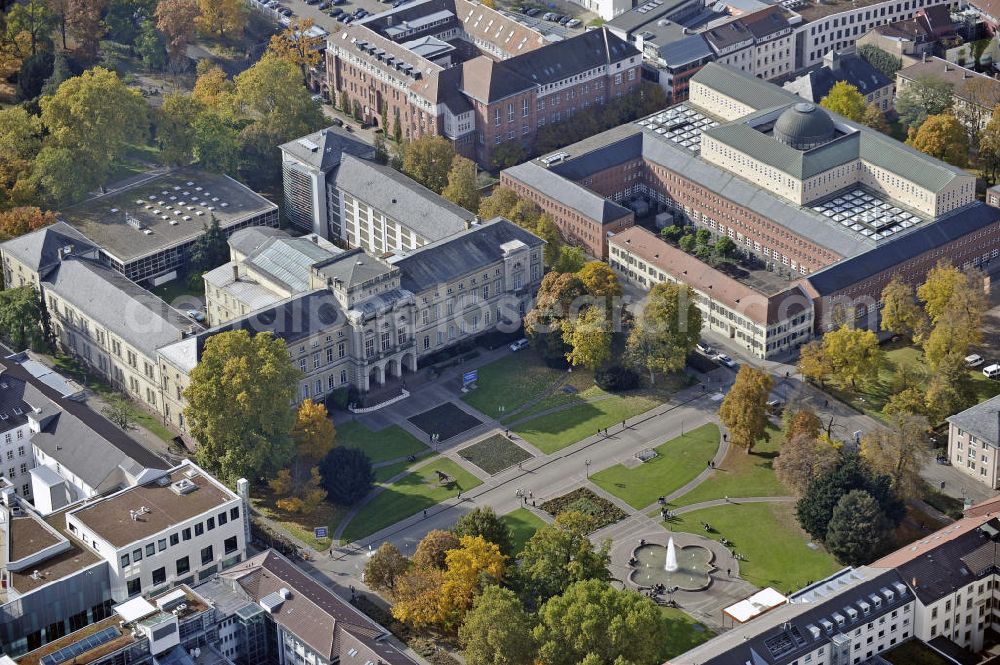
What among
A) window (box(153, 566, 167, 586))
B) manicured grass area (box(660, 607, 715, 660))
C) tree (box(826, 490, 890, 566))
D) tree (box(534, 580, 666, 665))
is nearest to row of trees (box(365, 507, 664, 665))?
tree (box(534, 580, 666, 665))

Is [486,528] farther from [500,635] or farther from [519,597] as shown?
[500,635]

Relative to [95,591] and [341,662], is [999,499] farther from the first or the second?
[95,591]

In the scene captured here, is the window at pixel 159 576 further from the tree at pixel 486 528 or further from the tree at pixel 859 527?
the tree at pixel 859 527

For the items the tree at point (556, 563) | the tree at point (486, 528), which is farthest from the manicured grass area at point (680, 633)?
the tree at point (486, 528)

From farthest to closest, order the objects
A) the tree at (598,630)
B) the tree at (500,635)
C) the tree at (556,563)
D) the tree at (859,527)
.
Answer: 1. the tree at (859,527)
2. the tree at (556,563)
3. the tree at (500,635)
4. the tree at (598,630)

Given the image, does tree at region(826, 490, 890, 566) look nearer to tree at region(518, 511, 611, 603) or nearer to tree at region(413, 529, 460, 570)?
tree at region(518, 511, 611, 603)

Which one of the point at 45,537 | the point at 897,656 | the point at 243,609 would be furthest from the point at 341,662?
the point at 897,656
